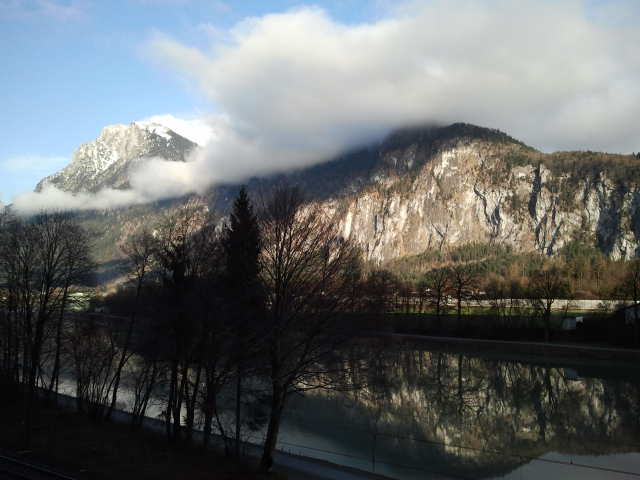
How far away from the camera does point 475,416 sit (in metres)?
32.9

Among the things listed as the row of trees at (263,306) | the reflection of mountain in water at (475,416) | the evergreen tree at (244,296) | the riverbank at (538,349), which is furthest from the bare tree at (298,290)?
the riverbank at (538,349)

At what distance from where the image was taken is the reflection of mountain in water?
963 inches

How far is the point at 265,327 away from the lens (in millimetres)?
16375

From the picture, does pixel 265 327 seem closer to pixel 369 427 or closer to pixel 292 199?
pixel 292 199

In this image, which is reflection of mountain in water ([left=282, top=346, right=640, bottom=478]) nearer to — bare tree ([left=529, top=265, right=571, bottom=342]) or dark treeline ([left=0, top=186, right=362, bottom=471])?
dark treeline ([left=0, top=186, right=362, bottom=471])

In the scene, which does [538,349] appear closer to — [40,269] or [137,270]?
[137,270]

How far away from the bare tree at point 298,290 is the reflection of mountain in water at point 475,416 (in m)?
2.18

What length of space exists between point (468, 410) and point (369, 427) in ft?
29.8

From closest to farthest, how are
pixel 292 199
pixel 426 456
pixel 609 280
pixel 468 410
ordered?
pixel 292 199 < pixel 426 456 < pixel 468 410 < pixel 609 280

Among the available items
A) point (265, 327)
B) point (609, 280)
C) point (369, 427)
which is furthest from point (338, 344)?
point (609, 280)

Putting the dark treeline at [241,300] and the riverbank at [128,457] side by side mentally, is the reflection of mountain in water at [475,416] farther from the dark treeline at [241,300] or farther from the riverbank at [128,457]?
the riverbank at [128,457]

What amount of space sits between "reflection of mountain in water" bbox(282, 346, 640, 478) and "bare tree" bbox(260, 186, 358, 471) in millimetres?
2183

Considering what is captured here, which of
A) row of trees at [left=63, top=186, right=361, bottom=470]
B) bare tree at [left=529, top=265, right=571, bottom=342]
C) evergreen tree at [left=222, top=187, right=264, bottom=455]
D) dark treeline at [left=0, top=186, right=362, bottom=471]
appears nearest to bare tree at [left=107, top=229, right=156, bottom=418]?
dark treeline at [left=0, top=186, right=362, bottom=471]

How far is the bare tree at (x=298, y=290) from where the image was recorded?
53.0 ft
